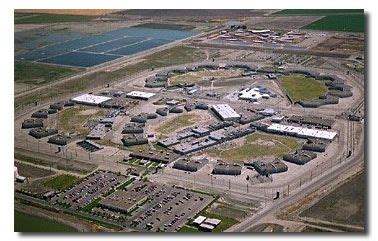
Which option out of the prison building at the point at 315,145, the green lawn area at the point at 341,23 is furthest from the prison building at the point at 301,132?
the green lawn area at the point at 341,23

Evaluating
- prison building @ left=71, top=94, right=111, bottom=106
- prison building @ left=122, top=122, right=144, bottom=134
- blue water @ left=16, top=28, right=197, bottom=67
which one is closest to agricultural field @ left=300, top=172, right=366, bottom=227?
prison building @ left=122, top=122, right=144, bottom=134

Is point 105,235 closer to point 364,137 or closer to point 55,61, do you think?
point 364,137

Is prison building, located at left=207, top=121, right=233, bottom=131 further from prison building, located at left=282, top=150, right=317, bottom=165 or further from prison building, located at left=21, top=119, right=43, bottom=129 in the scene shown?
prison building, located at left=21, top=119, right=43, bottom=129

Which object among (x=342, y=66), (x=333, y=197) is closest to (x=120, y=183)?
(x=333, y=197)

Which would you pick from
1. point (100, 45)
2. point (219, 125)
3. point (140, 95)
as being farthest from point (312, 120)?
point (100, 45)

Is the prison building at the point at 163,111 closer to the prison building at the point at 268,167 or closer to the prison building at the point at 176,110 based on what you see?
the prison building at the point at 176,110
